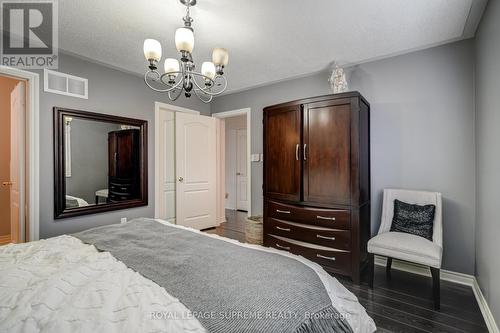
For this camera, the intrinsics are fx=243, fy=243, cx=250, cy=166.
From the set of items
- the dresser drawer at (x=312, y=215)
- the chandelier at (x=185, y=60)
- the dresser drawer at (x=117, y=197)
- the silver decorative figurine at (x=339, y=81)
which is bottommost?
the dresser drawer at (x=312, y=215)

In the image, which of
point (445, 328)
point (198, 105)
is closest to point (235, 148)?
point (198, 105)

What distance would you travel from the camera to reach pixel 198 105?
4594 millimetres

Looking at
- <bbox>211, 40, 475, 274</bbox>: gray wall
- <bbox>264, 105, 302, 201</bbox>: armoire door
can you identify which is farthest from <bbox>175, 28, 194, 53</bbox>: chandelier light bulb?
<bbox>211, 40, 475, 274</bbox>: gray wall

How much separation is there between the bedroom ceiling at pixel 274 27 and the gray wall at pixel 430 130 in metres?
0.21

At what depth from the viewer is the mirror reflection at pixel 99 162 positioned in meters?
2.98

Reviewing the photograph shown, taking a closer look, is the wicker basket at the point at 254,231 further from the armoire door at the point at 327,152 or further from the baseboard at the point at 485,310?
the baseboard at the point at 485,310

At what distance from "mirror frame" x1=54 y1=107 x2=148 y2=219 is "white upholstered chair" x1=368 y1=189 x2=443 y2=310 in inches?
122

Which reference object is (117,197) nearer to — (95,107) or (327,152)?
(95,107)

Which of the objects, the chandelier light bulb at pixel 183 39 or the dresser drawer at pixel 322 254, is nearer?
the chandelier light bulb at pixel 183 39

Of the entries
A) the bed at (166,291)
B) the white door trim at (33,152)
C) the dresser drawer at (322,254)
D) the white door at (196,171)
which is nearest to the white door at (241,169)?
the white door at (196,171)

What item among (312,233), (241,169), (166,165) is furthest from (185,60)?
(241,169)

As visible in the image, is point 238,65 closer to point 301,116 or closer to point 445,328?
point 301,116

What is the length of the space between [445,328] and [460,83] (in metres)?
2.26

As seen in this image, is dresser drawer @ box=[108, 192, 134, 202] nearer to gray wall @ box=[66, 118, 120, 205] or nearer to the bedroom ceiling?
gray wall @ box=[66, 118, 120, 205]
